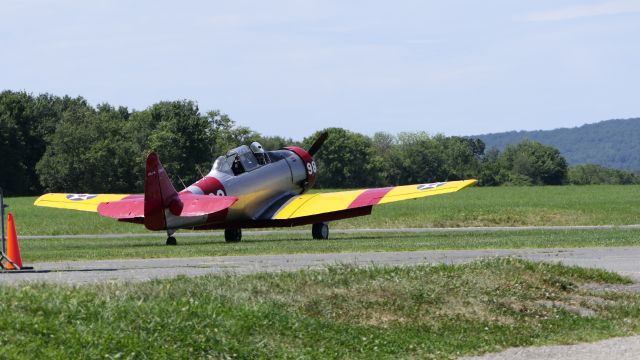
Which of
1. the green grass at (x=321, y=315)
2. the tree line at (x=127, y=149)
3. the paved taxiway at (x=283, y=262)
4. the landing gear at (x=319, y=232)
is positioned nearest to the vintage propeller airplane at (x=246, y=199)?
the landing gear at (x=319, y=232)

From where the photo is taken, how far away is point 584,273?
18344 mm

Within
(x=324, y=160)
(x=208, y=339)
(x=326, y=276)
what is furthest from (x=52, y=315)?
(x=324, y=160)

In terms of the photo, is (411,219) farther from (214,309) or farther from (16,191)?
(16,191)

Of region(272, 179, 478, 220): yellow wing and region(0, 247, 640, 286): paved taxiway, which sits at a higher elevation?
region(272, 179, 478, 220): yellow wing

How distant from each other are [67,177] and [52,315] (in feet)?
337

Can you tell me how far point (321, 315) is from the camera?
45.1ft

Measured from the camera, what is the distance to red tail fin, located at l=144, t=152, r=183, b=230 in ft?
104

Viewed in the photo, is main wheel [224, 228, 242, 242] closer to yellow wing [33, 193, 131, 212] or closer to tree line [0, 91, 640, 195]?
yellow wing [33, 193, 131, 212]

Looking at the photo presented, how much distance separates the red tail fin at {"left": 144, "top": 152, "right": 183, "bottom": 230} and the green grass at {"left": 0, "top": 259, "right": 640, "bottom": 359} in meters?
15.3

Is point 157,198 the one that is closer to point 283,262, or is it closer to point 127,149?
point 283,262

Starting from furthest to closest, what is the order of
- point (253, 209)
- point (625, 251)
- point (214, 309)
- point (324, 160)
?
point (324, 160) → point (253, 209) → point (625, 251) → point (214, 309)

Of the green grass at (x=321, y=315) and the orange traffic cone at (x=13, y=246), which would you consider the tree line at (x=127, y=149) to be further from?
the green grass at (x=321, y=315)

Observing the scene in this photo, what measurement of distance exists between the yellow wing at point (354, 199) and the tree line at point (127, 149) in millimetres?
52073

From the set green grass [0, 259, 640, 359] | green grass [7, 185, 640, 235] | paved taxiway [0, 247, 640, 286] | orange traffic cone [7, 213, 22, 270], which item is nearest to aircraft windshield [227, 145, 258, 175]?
paved taxiway [0, 247, 640, 286]
